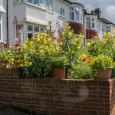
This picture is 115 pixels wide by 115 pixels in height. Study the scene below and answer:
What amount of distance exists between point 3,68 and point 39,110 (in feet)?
4.72

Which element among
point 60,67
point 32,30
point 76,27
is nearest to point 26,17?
point 32,30

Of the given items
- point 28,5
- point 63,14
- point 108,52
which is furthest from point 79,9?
point 108,52

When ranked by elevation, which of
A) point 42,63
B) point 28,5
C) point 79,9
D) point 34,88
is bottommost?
point 34,88

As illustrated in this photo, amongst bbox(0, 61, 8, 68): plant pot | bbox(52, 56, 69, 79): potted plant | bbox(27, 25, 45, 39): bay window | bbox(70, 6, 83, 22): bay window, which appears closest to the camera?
bbox(52, 56, 69, 79): potted plant

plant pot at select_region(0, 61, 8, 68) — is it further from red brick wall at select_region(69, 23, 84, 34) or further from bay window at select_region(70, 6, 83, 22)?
bay window at select_region(70, 6, 83, 22)

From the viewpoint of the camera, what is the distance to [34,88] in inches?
184

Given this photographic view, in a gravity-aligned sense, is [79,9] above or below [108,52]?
above

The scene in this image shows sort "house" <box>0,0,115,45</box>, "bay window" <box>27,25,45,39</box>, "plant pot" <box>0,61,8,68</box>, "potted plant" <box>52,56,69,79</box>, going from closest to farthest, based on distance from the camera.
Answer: "potted plant" <box>52,56,69,79</box>, "plant pot" <box>0,61,8,68</box>, "house" <box>0,0,115,45</box>, "bay window" <box>27,25,45,39</box>

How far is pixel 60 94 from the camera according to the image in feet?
14.6

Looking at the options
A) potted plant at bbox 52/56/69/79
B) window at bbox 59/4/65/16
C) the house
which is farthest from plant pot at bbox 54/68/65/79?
window at bbox 59/4/65/16

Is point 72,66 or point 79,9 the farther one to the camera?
point 79,9

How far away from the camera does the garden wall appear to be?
4.21m

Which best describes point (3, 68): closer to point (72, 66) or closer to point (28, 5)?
point (72, 66)

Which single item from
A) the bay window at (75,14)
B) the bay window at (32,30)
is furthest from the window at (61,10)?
the bay window at (32,30)
